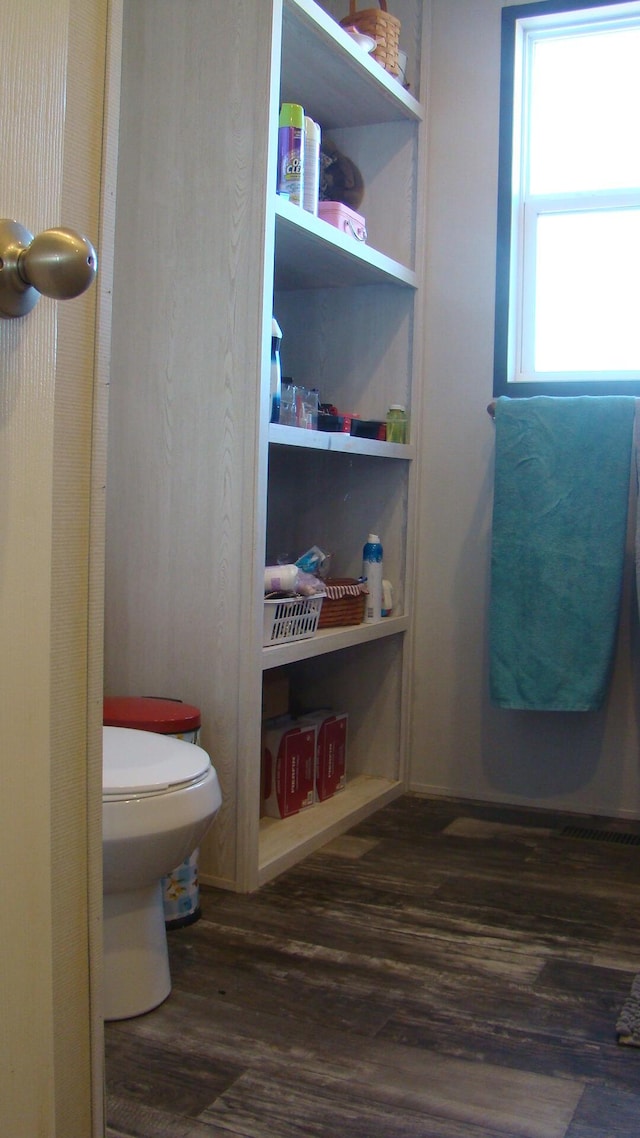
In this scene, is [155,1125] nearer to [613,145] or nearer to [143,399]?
[143,399]

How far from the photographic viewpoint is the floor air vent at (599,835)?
8.66ft

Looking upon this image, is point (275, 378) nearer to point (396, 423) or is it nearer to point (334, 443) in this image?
point (334, 443)

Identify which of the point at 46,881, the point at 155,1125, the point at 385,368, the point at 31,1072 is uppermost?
the point at 385,368

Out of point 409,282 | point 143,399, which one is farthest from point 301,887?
point 409,282

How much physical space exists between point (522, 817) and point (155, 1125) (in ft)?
5.50

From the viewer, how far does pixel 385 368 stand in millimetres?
2973

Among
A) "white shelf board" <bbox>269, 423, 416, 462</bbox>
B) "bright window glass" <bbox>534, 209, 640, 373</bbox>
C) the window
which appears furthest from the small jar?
"bright window glass" <bbox>534, 209, 640, 373</bbox>

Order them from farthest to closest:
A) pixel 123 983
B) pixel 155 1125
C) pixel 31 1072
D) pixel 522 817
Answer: pixel 522 817 → pixel 123 983 → pixel 155 1125 → pixel 31 1072

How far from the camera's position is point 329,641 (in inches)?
97.3

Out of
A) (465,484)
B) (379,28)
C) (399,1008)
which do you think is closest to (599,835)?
(465,484)

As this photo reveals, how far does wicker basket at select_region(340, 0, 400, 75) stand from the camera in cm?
267

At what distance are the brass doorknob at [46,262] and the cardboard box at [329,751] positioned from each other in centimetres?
222

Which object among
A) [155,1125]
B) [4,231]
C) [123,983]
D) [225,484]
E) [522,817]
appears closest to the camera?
[4,231]

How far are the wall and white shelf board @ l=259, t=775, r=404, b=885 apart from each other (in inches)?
8.5
